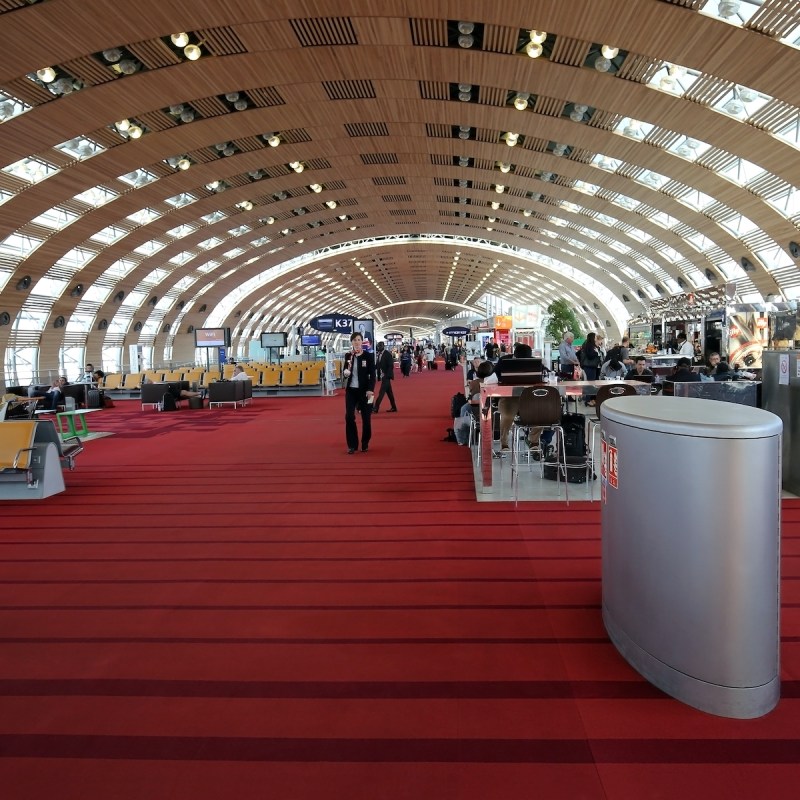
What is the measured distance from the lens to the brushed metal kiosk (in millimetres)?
2260

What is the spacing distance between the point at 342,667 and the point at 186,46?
1621 centimetres

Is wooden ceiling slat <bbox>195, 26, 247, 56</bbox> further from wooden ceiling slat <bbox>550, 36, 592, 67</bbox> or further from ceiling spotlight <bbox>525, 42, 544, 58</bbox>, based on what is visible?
wooden ceiling slat <bbox>550, 36, 592, 67</bbox>

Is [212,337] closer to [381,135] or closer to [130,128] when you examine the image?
[130,128]

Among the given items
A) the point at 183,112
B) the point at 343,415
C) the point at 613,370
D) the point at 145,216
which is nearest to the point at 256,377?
the point at 343,415

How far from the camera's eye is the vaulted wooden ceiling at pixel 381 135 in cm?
1279

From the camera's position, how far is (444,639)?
10.2 ft

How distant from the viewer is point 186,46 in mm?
14742

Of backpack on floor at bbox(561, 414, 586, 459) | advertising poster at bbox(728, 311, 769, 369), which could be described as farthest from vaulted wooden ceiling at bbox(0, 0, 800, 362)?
backpack on floor at bbox(561, 414, 586, 459)

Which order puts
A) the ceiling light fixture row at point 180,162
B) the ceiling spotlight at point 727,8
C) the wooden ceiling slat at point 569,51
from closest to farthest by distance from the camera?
the ceiling spotlight at point 727,8, the wooden ceiling slat at point 569,51, the ceiling light fixture row at point 180,162

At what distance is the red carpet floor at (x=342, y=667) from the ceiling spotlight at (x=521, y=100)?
1584cm

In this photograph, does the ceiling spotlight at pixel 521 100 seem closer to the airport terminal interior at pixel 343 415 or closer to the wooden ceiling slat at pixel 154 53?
the airport terminal interior at pixel 343 415

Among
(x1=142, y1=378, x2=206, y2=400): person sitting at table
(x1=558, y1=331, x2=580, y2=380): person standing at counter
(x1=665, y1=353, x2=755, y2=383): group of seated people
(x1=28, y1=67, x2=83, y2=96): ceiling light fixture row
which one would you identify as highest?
(x1=28, y1=67, x2=83, y2=96): ceiling light fixture row

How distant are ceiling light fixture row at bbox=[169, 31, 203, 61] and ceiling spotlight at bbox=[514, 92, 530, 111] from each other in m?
8.89

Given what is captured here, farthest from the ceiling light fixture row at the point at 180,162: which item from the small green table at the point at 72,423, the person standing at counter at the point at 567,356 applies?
the person standing at counter at the point at 567,356
